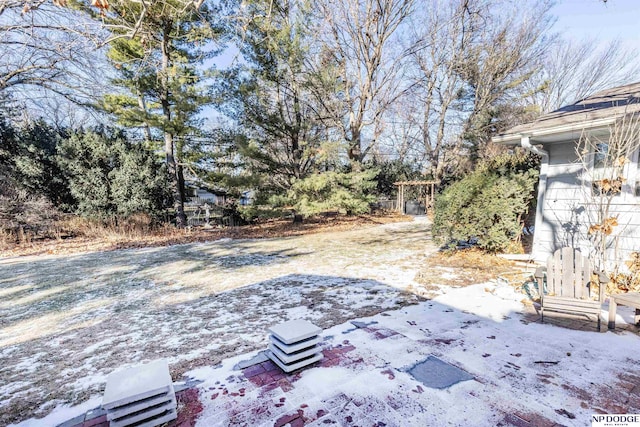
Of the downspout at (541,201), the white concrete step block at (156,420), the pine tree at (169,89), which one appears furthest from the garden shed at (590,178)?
the pine tree at (169,89)

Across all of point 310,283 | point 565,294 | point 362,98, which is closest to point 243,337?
point 310,283

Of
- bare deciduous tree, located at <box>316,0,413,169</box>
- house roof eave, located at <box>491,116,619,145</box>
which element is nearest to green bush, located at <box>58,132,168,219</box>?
bare deciduous tree, located at <box>316,0,413,169</box>

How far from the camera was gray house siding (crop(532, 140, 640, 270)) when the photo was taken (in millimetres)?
4652

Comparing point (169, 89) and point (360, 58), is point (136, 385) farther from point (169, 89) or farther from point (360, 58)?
point (360, 58)

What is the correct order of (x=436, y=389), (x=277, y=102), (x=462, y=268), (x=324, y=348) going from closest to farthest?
(x=436, y=389)
(x=324, y=348)
(x=462, y=268)
(x=277, y=102)

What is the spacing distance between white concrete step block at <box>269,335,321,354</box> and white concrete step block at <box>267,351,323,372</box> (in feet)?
0.38

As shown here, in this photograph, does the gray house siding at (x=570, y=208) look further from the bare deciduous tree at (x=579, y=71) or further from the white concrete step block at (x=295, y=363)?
the bare deciduous tree at (x=579, y=71)

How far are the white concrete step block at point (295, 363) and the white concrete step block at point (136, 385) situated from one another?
0.84 m

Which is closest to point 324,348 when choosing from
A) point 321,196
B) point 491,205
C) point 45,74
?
point 491,205

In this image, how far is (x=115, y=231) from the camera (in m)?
10.2

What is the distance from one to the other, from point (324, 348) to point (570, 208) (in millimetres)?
5326

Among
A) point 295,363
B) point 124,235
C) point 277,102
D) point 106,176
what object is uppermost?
point 277,102

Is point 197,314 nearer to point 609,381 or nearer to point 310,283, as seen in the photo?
point 310,283

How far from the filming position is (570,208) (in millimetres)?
5273
